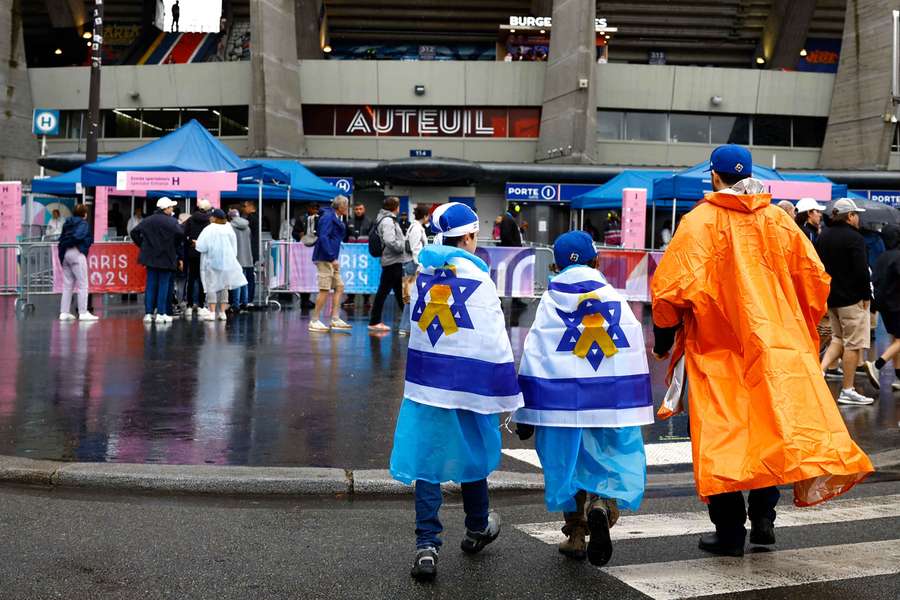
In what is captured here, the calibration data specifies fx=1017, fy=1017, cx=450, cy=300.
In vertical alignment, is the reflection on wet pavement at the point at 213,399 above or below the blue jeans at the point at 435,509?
below

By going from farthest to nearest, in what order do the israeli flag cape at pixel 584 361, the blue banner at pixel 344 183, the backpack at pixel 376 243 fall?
the blue banner at pixel 344 183
the backpack at pixel 376 243
the israeli flag cape at pixel 584 361

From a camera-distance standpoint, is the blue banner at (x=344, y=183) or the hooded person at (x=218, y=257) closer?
the hooded person at (x=218, y=257)

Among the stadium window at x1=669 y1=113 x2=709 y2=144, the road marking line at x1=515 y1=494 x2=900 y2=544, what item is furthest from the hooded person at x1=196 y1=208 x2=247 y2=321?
the stadium window at x1=669 y1=113 x2=709 y2=144

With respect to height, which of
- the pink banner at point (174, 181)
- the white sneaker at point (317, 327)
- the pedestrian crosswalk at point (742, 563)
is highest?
the pink banner at point (174, 181)

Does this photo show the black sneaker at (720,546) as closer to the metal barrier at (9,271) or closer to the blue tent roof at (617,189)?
the metal barrier at (9,271)

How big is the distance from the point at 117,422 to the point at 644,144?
107 ft

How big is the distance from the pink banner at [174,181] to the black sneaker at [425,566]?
14.7 metres

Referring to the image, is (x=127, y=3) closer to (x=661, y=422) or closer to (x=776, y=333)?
(x=661, y=422)

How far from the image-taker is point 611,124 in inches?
1522

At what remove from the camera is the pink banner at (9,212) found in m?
20.1

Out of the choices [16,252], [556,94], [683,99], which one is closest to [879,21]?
[683,99]

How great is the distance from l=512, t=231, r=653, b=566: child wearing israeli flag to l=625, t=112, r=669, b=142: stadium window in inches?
1360

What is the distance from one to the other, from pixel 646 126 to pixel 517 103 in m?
5.02

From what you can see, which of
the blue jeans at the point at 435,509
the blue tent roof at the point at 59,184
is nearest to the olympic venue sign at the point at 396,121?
the blue tent roof at the point at 59,184
